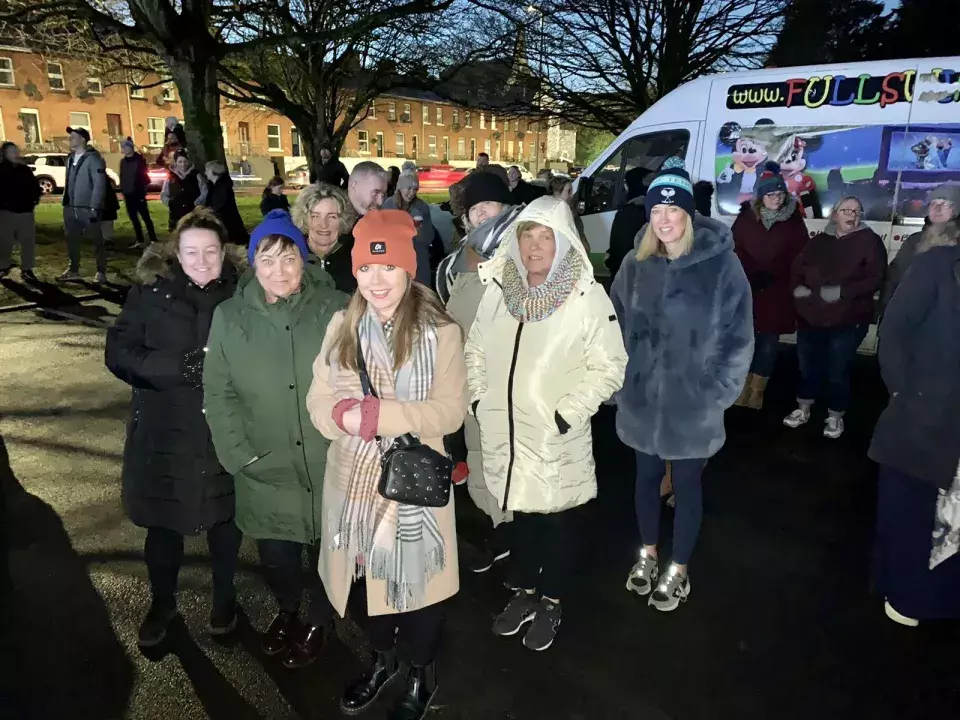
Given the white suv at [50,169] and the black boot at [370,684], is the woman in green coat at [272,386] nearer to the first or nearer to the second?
the black boot at [370,684]

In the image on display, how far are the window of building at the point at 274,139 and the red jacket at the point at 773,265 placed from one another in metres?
47.6

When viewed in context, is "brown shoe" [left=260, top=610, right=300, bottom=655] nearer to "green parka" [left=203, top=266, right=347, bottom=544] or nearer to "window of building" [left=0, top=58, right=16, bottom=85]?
"green parka" [left=203, top=266, right=347, bottom=544]

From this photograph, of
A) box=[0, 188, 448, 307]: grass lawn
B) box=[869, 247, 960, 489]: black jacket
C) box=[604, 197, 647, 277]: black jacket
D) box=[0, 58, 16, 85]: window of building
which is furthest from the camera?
box=[0, 58, 16, 85]: window of building

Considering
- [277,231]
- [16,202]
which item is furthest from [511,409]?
[16,202]

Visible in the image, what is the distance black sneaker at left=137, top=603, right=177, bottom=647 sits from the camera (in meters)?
3.00

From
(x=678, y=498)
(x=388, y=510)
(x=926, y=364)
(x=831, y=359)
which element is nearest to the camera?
(x=388, y=510)

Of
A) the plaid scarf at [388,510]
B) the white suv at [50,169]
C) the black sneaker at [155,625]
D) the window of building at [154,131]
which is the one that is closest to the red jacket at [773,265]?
the plaid scarf at [388,510]

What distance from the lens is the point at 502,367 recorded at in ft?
9.24

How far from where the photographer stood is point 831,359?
5.61 m

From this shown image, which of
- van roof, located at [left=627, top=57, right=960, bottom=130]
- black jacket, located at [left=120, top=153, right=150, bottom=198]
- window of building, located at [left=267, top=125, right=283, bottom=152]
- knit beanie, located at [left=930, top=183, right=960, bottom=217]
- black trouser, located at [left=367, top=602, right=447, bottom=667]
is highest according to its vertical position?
window of building, located at [left=267, top=125, right=283, bottom=152]

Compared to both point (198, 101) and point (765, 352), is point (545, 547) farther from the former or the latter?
point (198, 101)

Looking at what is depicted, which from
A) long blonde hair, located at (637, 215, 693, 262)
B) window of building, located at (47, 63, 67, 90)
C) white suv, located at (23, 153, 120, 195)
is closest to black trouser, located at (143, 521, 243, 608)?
long blonde hair, located at (637, 215, 693, 262)

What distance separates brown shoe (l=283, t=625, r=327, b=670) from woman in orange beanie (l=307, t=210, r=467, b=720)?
0.56m

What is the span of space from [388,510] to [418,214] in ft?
11.5
